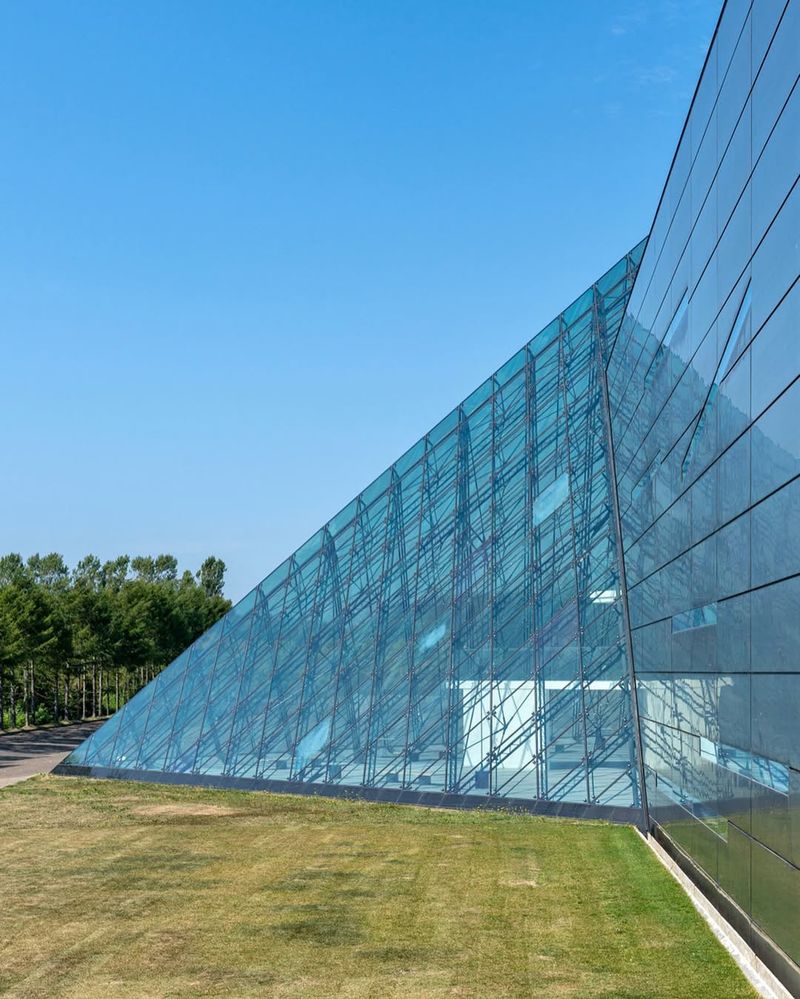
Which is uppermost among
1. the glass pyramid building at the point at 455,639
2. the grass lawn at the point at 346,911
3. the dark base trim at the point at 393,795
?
the glass pyramid building at the point at 455,639

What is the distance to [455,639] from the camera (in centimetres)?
2820

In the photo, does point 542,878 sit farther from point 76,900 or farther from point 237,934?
point 76,900

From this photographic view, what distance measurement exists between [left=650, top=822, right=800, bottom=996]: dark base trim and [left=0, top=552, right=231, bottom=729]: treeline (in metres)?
50.8

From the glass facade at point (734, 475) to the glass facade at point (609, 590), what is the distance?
5cm

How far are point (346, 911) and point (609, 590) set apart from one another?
12706 mm

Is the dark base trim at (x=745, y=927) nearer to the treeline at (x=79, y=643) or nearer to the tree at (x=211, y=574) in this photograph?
the treeline at (x=79, y=643)

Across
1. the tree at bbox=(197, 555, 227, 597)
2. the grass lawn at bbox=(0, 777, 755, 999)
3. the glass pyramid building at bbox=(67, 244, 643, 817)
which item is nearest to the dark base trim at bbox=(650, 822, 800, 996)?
the grass lawn at bbox=(0, 777, 755, 999)

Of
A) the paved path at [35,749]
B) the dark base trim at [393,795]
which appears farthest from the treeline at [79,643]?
the dark base trim at [393,795]

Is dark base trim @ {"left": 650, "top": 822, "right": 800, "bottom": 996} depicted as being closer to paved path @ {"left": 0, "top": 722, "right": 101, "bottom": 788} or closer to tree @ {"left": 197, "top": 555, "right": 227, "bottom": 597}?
paved path @ {"left": 0, "top": 722, "right": 101, "bottom": 788}

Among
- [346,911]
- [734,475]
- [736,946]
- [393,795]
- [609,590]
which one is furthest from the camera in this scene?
[393,795]

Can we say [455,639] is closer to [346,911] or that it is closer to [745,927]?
[346,911]

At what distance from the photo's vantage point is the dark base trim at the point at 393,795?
23.4 meters

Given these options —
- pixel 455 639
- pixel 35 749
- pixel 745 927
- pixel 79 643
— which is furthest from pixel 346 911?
pixel 79 643

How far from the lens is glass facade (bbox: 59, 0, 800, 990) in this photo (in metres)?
10.3
